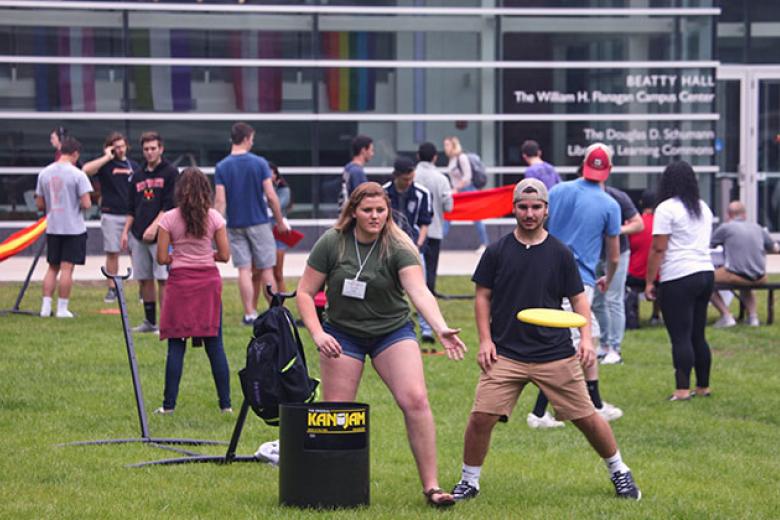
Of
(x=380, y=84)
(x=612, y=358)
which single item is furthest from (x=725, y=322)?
(x=380, y=84)

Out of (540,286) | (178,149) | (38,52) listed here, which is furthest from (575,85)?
(540,286)

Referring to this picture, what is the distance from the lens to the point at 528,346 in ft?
25.9

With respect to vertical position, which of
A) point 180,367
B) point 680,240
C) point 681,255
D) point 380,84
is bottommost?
point 180,367

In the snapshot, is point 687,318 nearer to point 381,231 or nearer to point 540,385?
point 540,385

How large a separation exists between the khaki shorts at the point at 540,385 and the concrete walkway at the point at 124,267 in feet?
40.8

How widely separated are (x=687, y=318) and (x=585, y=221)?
1474mm

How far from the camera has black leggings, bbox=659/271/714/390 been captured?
11.4 m

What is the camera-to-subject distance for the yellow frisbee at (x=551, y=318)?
7219 millimetres

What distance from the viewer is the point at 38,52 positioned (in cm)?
2414

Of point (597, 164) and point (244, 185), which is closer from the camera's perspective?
point (597, 164)

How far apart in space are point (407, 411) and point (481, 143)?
18137 mm

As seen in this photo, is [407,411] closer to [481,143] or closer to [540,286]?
[540,286]

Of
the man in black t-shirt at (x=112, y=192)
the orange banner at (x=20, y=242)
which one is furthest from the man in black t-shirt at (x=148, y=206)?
the man in black t-shirt at (x=112, y=192)

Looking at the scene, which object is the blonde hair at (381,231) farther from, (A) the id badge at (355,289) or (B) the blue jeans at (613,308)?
(B) the blue jeans at (613,308)
